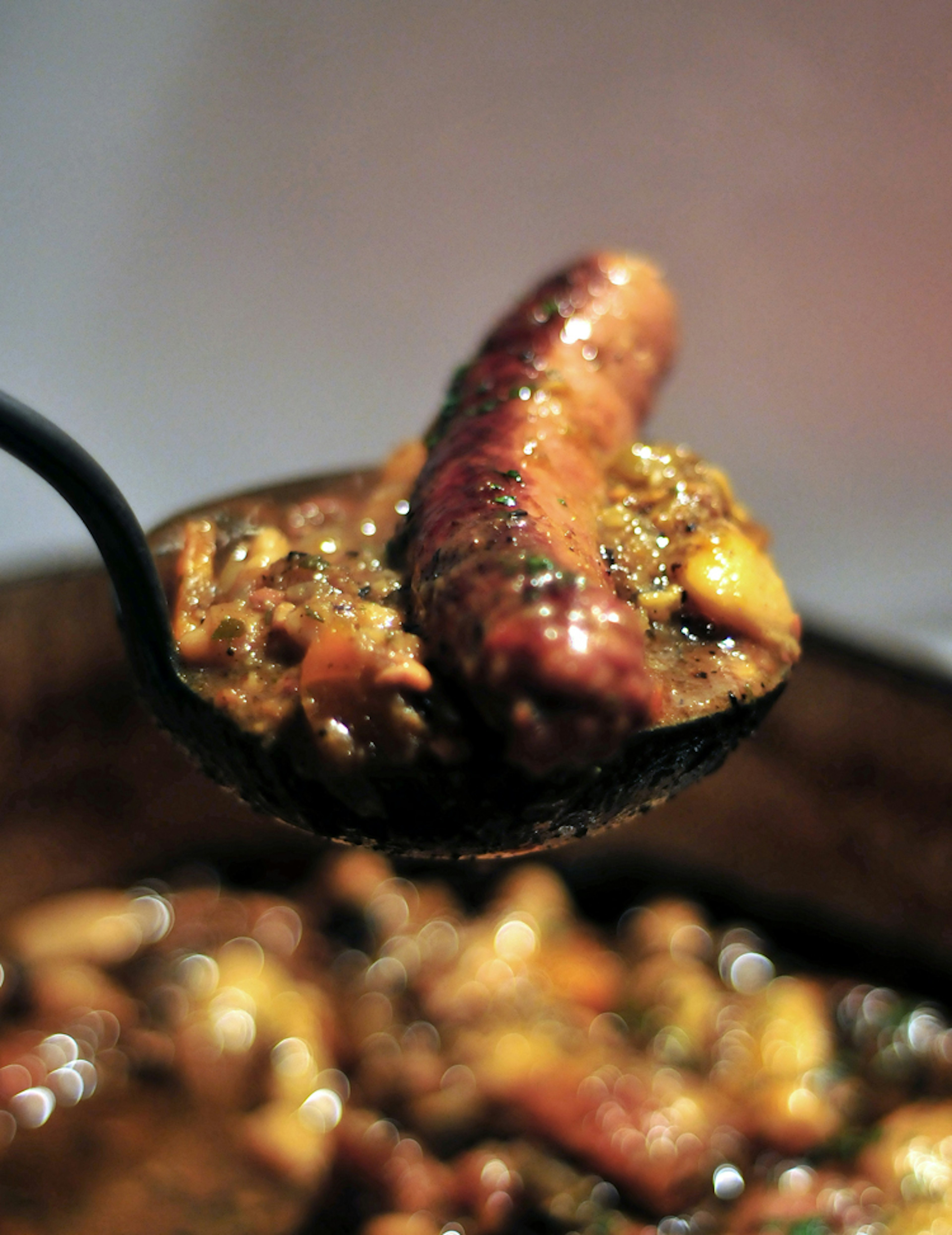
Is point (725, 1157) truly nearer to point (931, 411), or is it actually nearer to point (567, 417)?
point (567, 417)

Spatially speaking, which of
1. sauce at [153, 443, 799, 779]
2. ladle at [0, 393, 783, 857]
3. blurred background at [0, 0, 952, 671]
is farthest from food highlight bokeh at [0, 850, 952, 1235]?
blurred background at [0, 0, 952, 671]

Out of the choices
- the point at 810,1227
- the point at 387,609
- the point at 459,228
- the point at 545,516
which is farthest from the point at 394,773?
the point at 459,228

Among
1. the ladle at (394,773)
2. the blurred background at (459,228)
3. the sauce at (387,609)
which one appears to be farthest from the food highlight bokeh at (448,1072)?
the blurred background at (459,228)

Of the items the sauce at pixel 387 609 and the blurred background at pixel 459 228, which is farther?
the blurred background at pixel 459 228

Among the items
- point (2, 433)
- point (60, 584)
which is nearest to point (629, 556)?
point (2, 433)

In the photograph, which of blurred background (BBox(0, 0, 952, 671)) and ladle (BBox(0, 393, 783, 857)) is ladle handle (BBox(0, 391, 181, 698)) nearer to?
ladle (BBox(0, 393, 783, 857))

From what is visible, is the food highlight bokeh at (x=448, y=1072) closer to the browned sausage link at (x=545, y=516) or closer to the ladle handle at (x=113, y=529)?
the ladle handle at (x=113, y=529)
